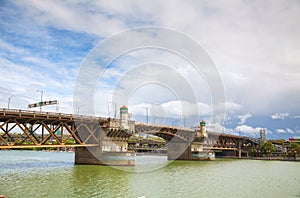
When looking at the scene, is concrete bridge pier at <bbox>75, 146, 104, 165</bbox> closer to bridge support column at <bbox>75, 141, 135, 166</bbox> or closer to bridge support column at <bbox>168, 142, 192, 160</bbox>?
bridge support column at <bbox>75, 141, 135, 166</bbox>

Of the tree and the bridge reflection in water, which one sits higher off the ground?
the bridge reflection in water

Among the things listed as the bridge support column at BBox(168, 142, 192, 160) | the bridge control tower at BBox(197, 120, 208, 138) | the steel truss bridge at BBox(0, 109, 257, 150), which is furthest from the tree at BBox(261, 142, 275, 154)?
the steel truss bridge at BBox(0, 109, 257, 150)

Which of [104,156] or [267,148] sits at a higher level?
[104,156]

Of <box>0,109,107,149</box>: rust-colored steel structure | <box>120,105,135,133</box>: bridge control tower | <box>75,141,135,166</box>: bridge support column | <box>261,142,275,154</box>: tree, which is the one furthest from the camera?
<box>261,142,275,154</box>: tree

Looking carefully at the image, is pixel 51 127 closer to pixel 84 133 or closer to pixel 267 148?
pixel 84 133

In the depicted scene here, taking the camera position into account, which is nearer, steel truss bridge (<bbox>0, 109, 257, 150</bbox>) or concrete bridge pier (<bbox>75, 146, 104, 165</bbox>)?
steel truss bridge (<bbox>0, 109, 257, 150</bbox>)

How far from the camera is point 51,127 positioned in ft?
196

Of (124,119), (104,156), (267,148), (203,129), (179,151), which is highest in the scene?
(124,119)

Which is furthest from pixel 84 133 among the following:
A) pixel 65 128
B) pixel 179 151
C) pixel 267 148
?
pixel 267 148

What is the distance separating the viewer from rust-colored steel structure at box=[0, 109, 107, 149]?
160 feet

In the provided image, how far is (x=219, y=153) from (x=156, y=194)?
129m

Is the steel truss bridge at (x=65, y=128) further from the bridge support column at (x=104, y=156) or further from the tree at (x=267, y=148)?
the tree at (x=267, y=148)

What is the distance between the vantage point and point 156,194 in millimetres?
31375

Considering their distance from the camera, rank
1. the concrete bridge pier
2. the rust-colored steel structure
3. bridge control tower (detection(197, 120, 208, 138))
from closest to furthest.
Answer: the rust-colored steel structure
the concrete bridge pier
bridge control tower (detection(197, 120, 208, 138))
